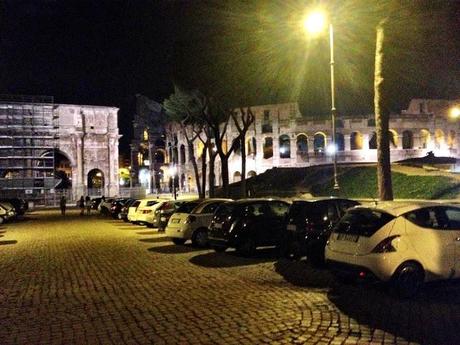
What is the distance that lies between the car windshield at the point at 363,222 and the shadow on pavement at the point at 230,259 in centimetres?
396

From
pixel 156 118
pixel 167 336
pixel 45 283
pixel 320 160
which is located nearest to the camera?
pixel 167 336

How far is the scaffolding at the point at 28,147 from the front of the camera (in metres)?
62.3

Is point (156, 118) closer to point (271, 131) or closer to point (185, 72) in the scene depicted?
point (271, 131)

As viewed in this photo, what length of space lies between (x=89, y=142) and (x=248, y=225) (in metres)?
60.2

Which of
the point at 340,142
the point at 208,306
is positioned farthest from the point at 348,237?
A: the point at 340,142

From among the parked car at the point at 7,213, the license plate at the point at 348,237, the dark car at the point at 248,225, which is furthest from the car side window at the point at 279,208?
the parked car at the point at 7,213

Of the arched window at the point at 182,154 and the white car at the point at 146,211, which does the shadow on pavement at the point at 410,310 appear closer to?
the white car at the point at 146,211

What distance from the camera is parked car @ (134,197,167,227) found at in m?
24.8

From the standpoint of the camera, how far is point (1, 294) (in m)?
9.80

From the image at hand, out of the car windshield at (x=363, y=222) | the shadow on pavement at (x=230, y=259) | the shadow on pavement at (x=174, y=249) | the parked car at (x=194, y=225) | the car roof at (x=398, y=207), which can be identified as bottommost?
the shadow on pavement at (x=230, y=259)

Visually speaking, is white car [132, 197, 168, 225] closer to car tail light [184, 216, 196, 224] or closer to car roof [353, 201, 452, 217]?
car tail light [184, 216, 196, 224]

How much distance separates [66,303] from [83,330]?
1939 millimetres

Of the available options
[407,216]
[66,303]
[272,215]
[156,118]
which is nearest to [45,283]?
[66,303]

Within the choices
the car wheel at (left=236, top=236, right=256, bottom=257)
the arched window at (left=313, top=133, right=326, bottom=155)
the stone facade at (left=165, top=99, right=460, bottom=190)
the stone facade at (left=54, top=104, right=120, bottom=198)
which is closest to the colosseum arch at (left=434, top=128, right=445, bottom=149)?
the stone facade at (left=165, top=99, right=460, bottom=190)
